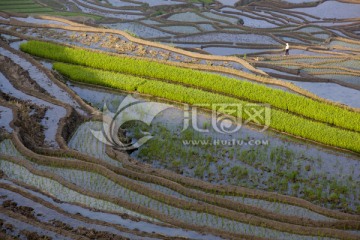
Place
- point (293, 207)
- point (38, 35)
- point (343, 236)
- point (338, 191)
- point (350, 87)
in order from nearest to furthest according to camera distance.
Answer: point (343, 236) < point (293, 207) < point (338, 191) < point (350, 87) < point (38, 35)

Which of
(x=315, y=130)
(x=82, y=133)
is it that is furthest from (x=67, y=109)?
(x=315, y=130)

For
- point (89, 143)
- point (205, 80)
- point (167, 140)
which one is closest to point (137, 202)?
point (89, 143)

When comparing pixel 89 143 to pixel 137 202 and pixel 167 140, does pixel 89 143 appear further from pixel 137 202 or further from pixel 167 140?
pixel 137 202

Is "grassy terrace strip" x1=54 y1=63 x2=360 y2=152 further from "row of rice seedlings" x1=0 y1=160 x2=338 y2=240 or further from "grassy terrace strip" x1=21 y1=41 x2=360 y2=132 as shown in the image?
"row of rice seedlings" x1=0 y1=160 x2=338 y2=240

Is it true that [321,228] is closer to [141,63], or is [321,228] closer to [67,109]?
[67,109]

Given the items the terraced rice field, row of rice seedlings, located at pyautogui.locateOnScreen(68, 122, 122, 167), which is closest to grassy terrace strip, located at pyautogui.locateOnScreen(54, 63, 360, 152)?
the terraced rice field

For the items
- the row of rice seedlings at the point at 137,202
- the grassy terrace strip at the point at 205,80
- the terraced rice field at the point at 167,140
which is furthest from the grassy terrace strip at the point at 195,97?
the row of rice seedlings at the point at 137,202
